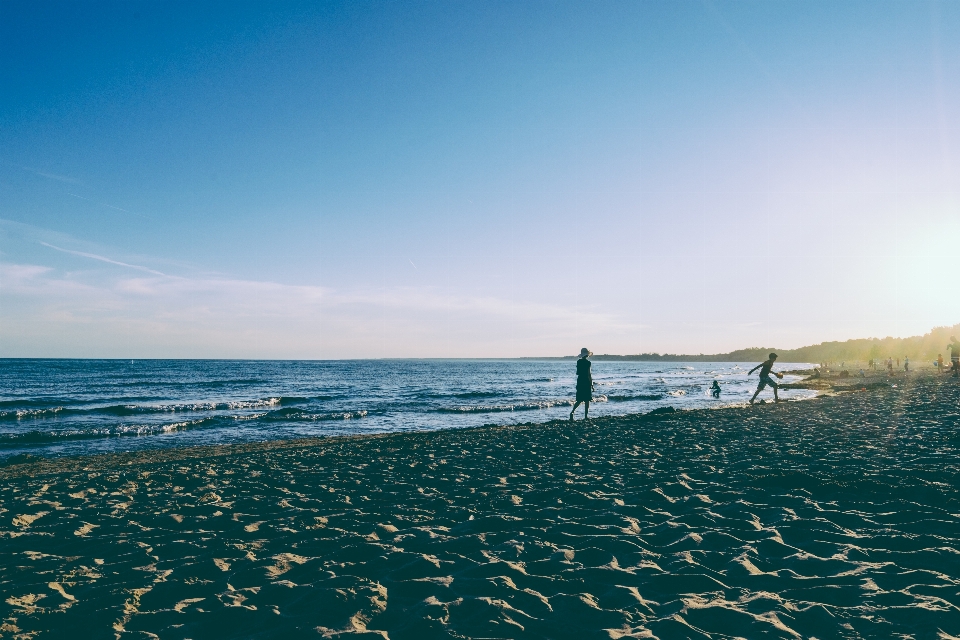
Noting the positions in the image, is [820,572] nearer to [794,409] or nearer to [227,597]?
[227,597]

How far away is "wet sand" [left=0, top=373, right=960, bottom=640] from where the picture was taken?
375 centimetres

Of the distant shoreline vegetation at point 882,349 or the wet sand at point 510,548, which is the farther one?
the distant shoreline vegetation at point 882,349

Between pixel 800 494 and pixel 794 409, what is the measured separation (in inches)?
532

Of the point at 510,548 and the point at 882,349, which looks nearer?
the point at 510,548

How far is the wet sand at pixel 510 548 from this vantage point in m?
3.75

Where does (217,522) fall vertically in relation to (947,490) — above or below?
below

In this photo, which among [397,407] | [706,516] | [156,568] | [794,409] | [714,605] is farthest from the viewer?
[397,407]

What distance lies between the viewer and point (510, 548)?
5.18 m

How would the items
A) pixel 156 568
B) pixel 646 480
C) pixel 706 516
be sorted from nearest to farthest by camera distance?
pixel 156 568
pixel 706 516
pixel 646 480

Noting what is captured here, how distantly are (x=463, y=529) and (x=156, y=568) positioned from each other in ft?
10.3

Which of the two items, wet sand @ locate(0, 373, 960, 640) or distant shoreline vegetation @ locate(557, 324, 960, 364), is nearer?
wet sand @ locate(0, 373, 960, 640)

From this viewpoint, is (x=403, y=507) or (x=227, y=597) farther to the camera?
(x=403, y=507)

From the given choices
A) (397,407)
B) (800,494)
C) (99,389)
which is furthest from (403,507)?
(99,389)

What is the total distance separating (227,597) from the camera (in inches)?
169
